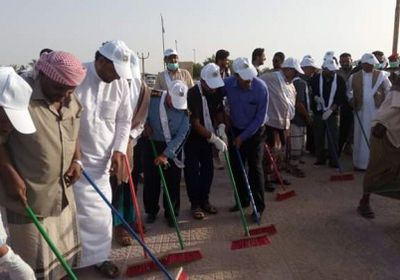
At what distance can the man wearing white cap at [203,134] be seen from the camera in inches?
186

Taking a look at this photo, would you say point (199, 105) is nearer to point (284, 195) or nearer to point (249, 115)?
point (249, 115)

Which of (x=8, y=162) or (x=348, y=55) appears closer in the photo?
(x=8, y=162)

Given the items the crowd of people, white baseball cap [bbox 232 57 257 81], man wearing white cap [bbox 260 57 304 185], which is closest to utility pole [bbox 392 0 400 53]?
the crowd of people

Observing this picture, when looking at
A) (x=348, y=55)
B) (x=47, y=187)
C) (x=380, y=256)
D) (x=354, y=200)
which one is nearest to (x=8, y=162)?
(x=47, y=187)

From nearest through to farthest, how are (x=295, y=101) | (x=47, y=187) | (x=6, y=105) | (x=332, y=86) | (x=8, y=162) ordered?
1. (x=6, y=105)
2. (x=8, y=162)
3. (x=47, y=187)
4. (x=295, y=101)
5. (x=332, y=86)

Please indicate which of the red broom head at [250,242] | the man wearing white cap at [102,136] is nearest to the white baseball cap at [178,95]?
the man wearing white cap at [102,136]

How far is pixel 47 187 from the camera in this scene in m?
2.78

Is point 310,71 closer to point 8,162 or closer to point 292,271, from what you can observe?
point 292,271

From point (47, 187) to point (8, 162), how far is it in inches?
12.6

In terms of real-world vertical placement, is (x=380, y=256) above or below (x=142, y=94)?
below

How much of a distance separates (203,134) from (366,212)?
6.95 ft

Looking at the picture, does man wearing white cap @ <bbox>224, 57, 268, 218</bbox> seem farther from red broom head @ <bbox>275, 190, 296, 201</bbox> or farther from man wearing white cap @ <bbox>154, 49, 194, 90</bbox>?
man wearing white cap @ <bbox>154, 49, 194, 90</bbox>

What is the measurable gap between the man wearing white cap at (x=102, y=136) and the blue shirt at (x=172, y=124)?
86 centimetres

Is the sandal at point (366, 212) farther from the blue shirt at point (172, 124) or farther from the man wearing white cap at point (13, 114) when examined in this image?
the man wearing white cap at point (13, 114)
